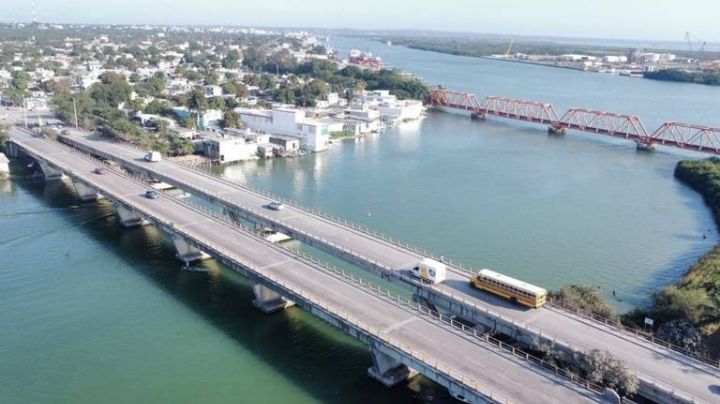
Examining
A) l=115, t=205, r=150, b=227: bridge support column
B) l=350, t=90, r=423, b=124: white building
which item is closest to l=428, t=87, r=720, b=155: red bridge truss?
l=350, t=90, r=423, b=124: white building

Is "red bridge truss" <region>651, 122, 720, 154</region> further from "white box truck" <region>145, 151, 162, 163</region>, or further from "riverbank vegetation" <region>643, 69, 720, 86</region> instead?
"riverbank vegetation" <region>643, 69, 720, 86</region>

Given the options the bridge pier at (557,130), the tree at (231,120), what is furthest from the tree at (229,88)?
the bridge pier at (557,130)

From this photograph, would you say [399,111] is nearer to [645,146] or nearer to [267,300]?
[645,146]

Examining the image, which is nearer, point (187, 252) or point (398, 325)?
point (398, 325)

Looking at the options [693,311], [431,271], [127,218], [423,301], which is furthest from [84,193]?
[693,311]

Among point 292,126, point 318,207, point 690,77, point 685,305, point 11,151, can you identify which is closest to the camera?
point 685,305

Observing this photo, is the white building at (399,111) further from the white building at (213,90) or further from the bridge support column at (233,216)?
the bridge support column at (233,216)

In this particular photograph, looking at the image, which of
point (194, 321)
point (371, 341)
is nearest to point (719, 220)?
point (371, 341)
